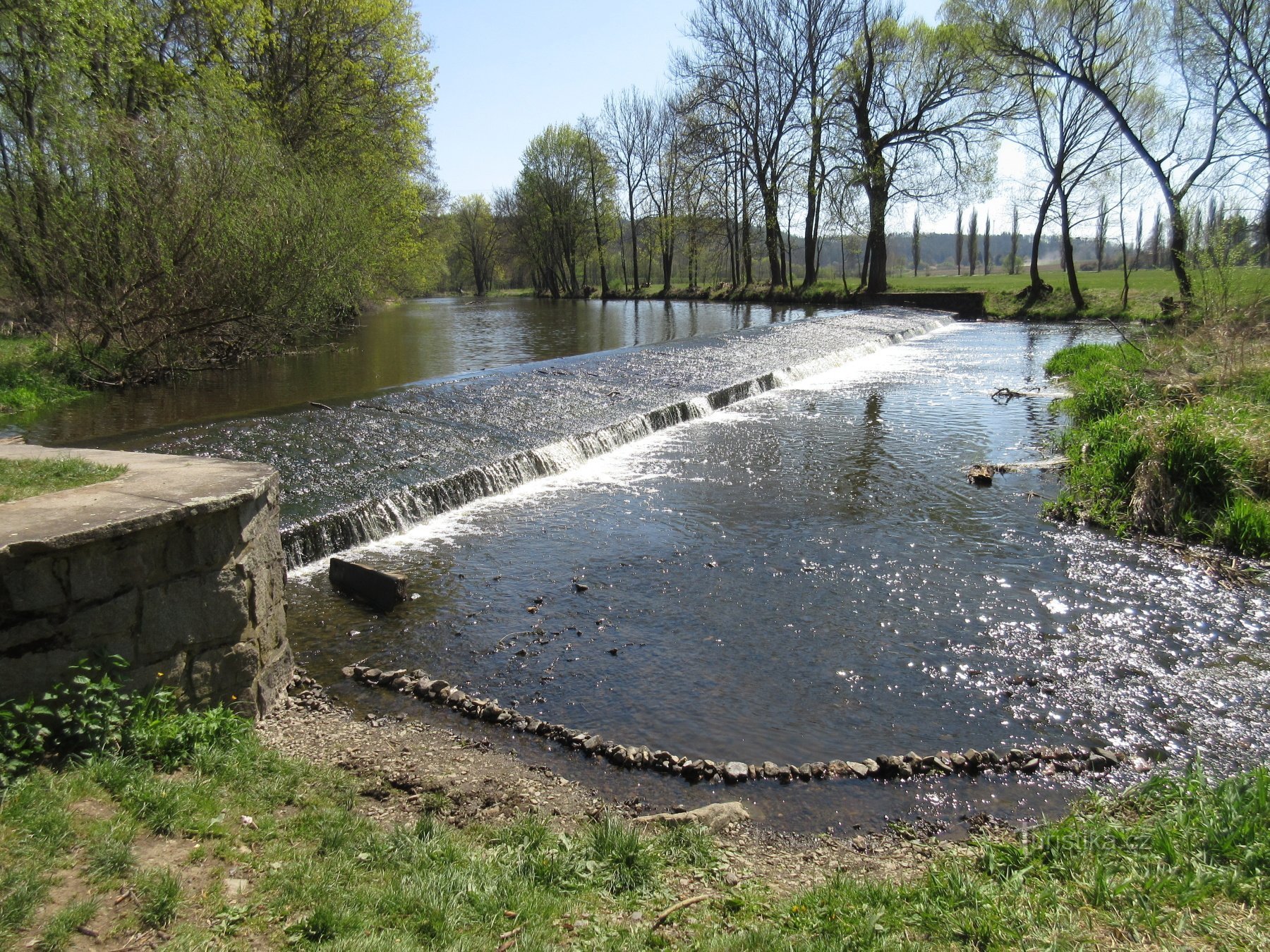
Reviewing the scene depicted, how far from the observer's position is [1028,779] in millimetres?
4355

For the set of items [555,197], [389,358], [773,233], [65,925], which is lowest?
[65,925]

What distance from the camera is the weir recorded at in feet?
28.2

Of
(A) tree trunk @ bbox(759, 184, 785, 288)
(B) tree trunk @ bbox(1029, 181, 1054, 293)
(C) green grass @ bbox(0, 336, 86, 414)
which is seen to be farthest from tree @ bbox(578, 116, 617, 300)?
(C) green grass @ bbox(0, 336, 86, 414)

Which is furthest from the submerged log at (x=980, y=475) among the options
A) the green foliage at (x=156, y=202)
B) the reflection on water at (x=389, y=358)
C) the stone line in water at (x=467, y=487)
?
the green foliage at (x=156, y=202)

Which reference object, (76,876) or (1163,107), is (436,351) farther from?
(1163,107)

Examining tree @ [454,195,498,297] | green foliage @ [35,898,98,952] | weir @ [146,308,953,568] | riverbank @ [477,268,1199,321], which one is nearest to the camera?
green foliage @ [35,898,98,952]

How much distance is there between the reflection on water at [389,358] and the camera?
1269cm

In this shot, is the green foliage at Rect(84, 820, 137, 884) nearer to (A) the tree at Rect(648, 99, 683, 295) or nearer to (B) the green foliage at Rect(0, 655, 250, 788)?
(B) the green foliage at Rect(0, 655, 250, 788)

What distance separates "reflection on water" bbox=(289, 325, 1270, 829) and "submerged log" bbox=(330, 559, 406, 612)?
187mm

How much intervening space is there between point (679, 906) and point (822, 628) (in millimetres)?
3557

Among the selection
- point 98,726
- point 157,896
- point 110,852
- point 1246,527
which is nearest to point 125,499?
point 98,726

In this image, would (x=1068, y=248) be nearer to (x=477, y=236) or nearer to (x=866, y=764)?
(x=866, y=764)

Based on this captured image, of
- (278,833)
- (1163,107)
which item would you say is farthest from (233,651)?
(1163,107)

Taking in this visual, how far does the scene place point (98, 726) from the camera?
11.5 feet
